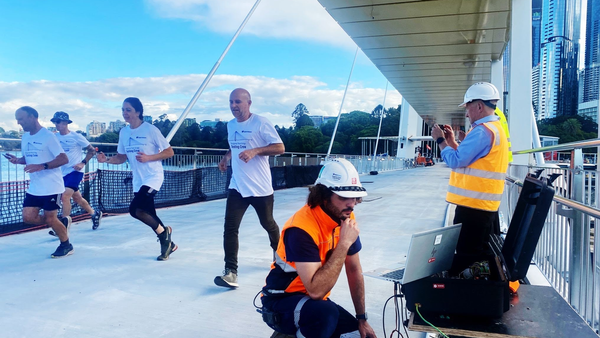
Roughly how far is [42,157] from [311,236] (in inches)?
156

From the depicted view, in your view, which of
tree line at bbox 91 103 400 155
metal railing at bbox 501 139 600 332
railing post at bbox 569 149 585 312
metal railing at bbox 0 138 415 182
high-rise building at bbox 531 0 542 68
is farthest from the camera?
tree line at bbox 91 103 400 155

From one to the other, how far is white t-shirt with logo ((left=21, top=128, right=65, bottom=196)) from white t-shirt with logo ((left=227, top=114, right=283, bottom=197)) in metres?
2.18

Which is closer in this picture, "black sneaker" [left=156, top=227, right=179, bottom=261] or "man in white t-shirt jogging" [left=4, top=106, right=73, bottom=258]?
"black sneaker" [left=156, top=227, right=179, bottom=261]

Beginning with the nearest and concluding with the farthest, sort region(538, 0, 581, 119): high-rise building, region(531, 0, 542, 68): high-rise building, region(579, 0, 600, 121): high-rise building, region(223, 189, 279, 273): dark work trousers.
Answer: region(223, 189, 279, 273): dark work trousers → region(579, 0, 600, 121): high-rise building → region(538, 0, 581, 119): high-rise building → region(531, 0, 542, 68): high-rise building

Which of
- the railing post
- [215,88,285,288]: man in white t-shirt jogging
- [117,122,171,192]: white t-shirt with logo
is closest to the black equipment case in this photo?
the railing post

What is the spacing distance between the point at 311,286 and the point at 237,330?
101cm

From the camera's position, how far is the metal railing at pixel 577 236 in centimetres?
228

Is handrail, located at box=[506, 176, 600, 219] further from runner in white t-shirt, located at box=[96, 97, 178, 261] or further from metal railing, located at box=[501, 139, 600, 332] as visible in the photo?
runner in white t-shirt, located at box=[96, 97, 178, 261]

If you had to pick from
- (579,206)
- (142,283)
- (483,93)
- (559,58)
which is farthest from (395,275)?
(559,58)

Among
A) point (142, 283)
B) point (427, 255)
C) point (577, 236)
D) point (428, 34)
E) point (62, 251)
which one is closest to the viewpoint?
point (427, 255)

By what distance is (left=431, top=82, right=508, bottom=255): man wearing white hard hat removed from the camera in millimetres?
2912

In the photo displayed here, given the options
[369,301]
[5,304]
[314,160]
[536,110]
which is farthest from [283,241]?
[314,160]

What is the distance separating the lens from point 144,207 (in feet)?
14.4

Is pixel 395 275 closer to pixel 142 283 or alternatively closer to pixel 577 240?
pixel 577 240
